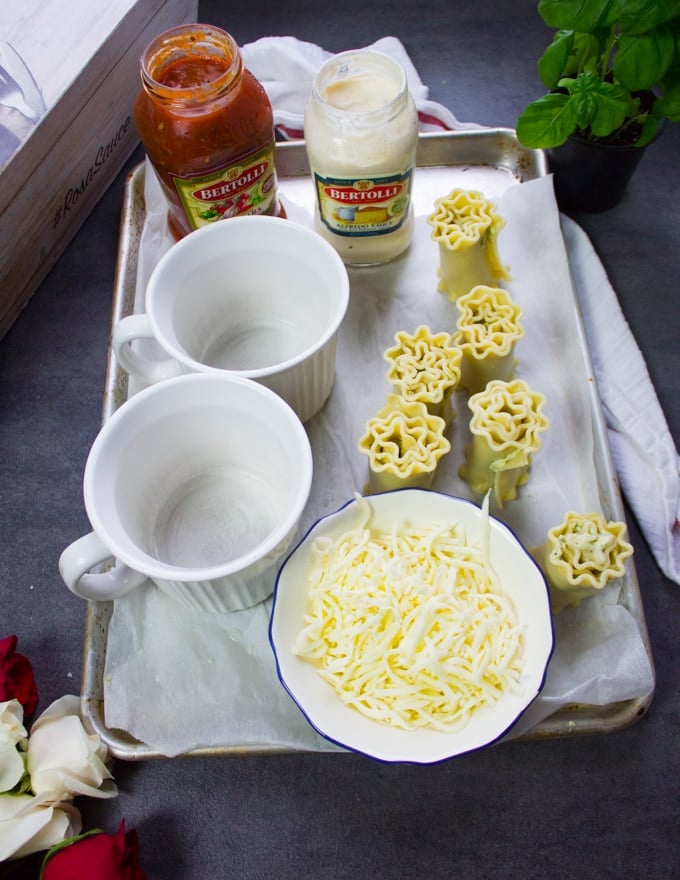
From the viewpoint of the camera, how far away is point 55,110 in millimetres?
959

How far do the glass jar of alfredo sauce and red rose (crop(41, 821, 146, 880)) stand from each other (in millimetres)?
747

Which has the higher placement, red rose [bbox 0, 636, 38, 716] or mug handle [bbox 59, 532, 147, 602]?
mug handle [bbox 59, 532, 147, 602]

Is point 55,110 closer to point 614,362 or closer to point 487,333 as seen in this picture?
point 487,333

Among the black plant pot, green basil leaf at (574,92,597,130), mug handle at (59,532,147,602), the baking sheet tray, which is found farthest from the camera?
the black plant pot

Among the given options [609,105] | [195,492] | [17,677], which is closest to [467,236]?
[609,105]

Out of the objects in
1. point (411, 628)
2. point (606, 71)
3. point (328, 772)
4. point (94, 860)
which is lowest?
point (328, 772)

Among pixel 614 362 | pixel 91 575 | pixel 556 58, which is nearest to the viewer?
pixel 91 575

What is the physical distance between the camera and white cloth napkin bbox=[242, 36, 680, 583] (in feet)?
3.00

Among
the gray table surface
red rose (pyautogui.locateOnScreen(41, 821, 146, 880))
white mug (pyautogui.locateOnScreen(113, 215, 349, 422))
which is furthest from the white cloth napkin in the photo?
red rose (pyautogui.locateOnScreen(41, 821, 146, 880))

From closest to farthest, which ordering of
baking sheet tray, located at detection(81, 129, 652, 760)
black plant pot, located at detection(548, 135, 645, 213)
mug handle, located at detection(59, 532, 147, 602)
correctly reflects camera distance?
mug handle, located at detection(59, 532, 147, 602) → baking sheet tray, located at detection(81, 129, 652, 760) → black plant pot, located at detection(548, 135, 645, 213)

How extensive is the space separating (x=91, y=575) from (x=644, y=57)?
800 mm

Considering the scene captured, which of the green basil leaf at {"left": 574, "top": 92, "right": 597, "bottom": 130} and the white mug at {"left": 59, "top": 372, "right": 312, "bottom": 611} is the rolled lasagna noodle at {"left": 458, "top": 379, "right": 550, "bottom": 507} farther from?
the green basil leaf at {"left": 574, "top": 92, "right": 597, "bottom": 130}

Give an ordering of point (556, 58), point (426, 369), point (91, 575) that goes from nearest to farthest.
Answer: point (91, 575) < point (426, 369) < point (556, 58)

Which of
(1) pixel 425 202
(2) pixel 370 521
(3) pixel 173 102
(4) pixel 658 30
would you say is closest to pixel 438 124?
(1) pixel 425 202
